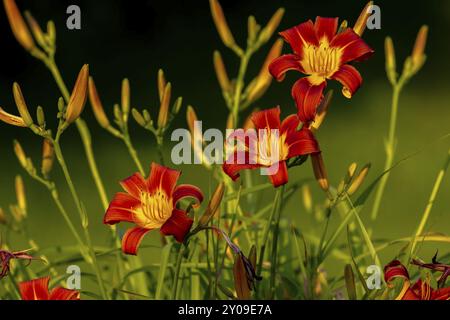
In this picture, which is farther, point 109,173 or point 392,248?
point 109,173

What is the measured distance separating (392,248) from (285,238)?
25.4 inches

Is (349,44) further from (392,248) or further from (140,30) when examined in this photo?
(140,30)

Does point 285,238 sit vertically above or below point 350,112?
below

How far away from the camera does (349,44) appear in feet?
3.54

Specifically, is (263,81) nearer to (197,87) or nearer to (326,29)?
(326,29)

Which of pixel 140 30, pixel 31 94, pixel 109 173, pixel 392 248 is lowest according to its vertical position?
pixel 392 248

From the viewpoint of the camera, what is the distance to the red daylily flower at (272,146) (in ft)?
3.50

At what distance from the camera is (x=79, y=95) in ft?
3.60

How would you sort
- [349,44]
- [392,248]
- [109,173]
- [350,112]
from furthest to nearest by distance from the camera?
[350,112] < [109,173] < [392,248] < [349,44]

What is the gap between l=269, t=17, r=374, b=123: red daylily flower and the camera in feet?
3.48

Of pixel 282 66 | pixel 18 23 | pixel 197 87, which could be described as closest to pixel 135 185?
pixel 282 66

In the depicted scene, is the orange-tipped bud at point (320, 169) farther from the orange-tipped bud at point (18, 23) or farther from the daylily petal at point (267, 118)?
the orange-tipped bud at point (18, 23)

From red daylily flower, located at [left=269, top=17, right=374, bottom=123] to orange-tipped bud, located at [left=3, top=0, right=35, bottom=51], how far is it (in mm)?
434
